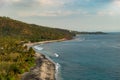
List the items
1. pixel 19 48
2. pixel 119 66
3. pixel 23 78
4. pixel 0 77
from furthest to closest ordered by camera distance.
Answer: pixel 19 48
pixel 119 66
pixel 23 78
pixel 0 77

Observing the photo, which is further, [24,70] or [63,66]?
[63,66]

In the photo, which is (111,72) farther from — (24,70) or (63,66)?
(24,70)

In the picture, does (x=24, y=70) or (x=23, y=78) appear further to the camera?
(x=24, y=70)

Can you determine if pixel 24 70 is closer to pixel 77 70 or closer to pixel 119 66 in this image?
pixel 77 70

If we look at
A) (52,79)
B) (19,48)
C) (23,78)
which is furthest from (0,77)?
(19,48)

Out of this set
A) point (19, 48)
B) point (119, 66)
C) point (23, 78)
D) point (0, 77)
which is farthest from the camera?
point (19, 48)

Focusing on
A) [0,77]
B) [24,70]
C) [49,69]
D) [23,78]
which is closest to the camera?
[0,77]

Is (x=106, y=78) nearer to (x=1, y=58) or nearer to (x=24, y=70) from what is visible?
(x=24, y=70)

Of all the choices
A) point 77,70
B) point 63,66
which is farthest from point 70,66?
point 77,70

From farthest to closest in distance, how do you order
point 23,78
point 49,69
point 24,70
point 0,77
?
point 49,69
point 24,70
point 23,78
point 0,77
